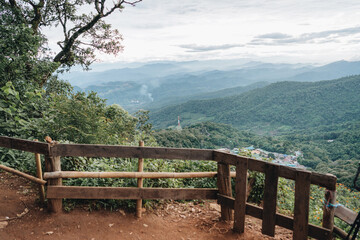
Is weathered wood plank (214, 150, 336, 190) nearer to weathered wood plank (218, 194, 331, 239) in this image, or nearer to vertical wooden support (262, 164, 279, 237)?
vertical wooden support (262, 164, 279, 237)

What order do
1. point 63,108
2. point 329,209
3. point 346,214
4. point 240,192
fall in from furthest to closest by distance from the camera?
point 63,108 → point 240,192 → point 346,214 → point 329,209

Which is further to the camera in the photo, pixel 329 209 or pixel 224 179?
pixel 224 179

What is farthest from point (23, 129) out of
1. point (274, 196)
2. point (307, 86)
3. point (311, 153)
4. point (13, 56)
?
point (307, 86)

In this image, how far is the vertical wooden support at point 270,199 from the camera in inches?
138

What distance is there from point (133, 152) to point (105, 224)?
1.18 meters

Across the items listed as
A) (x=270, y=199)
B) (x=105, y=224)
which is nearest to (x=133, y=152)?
(x=105, y=224)

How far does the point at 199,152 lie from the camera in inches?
160

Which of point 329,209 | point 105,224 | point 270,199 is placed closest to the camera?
point 329,209

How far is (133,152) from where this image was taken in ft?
13.3

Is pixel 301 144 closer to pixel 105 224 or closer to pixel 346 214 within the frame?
pixel 346 214

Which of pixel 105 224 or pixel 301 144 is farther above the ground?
pixel 105 224

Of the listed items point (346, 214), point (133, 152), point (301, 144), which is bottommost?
point (301, 144)

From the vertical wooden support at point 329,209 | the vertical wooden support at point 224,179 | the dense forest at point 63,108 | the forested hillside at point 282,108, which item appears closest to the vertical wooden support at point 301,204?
the vertical wooden support at point 329,209

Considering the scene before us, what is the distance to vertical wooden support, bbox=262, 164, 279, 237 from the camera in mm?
3514
